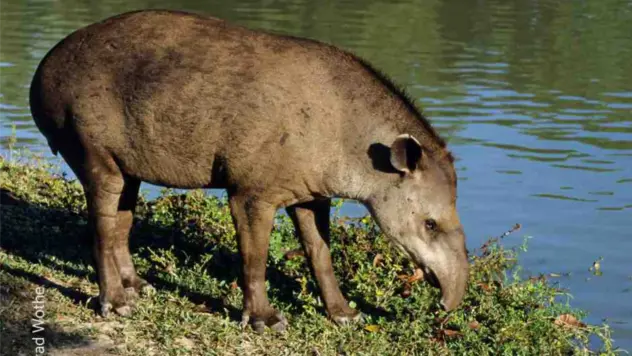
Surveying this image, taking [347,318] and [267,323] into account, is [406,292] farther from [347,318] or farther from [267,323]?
[267,323]

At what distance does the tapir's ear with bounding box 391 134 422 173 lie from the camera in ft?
22.5

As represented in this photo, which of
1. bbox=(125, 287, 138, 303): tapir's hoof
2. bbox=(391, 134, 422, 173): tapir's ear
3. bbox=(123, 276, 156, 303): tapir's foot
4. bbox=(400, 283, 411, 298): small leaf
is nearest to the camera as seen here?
bbox=(391, 134, 422, 173): tapir's ear

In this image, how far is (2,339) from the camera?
21.1 ft


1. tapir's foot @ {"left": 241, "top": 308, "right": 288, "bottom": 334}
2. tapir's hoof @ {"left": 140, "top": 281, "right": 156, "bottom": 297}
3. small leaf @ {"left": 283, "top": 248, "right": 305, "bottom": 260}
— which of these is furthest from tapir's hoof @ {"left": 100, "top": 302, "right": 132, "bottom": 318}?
small leaf @ {"left": 283, "top": 248, "right": 305, "bottom": 260}

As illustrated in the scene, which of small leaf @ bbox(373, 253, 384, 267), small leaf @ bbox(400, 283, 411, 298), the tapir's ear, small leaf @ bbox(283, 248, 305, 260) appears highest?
the tapir's ear

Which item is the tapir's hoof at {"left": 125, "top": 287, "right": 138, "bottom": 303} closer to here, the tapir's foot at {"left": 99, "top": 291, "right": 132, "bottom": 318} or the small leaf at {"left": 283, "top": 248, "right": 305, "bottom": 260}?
the tapir's foot at {"left": 99, "top": 291, "right": 132, "bottom": 318}

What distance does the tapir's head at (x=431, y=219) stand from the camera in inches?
278

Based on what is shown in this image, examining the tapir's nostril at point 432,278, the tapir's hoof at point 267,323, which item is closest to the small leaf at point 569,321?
the tapir's nostril at point 432,278

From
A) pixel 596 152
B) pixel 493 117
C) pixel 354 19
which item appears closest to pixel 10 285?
pixel 596 152

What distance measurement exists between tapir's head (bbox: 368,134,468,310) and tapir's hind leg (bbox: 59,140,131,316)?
5.74 feet

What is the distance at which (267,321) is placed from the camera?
7188mm

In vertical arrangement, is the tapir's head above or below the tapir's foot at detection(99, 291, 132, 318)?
above

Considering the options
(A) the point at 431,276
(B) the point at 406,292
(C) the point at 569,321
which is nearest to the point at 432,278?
(A) the point at 431,276

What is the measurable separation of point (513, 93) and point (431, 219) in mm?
10593
